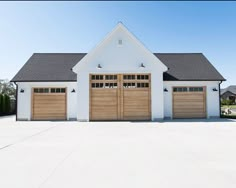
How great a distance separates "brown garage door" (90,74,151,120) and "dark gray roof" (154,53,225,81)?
285 cm

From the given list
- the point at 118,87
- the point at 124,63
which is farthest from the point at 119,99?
the point at 124,63

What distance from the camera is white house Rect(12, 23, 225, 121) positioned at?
15.1 meters

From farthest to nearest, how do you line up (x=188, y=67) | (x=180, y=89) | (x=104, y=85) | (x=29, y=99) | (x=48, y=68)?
1. (x=188, y=67)
2. (x=48, y=68)
3. (x=180, y=89)
4. (x=29, y=99)
5. (x=104, y=85)

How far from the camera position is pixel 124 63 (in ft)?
49.9

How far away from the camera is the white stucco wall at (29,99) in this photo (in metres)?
15.9

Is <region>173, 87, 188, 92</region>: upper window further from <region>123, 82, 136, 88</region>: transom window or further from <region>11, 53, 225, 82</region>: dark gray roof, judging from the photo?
<region>123, 82, 136, 88</region>: transom window

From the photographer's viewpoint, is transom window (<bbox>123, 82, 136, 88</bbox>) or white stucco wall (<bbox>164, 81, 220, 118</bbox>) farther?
white stucco wall (<bbox>164, 81, 220, 118</bbox>)

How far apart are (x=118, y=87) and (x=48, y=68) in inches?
275

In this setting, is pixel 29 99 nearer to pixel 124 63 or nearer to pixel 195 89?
pixel 124 63

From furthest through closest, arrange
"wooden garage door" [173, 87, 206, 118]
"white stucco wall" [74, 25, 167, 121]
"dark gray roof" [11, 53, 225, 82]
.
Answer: "dark gray roof" [11, 53, 225, 82] → "wooden garage door" [173, 87, 206, 118] → "white stucco wall" [74, 25, 167, 121]
